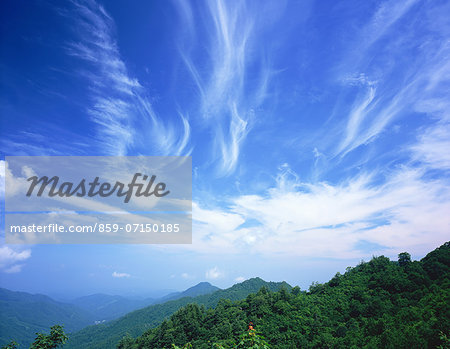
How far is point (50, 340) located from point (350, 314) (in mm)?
56943

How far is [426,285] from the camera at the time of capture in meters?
47.8

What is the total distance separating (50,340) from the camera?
792 inches

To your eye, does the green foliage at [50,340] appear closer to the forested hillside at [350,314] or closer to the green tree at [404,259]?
the forested hillside at [350,314]

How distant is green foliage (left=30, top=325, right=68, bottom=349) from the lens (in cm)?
1953

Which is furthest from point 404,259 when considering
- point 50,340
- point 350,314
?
point 50,340

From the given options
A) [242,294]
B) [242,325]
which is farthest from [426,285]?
[242,294]

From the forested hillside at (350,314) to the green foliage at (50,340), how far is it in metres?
26.8

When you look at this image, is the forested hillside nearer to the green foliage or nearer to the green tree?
the green tree

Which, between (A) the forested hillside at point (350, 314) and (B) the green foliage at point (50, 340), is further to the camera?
(A) the forested hillside at point (350, 314)

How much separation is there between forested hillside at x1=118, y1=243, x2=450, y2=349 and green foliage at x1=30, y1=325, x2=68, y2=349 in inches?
1054

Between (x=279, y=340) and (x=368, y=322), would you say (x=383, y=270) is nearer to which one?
(x=368, y=322)

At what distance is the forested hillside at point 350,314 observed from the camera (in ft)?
112

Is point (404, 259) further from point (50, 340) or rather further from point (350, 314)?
point (50, 340)

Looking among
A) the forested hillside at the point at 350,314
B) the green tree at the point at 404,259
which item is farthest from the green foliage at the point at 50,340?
the green tree at the point at 404,259
